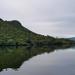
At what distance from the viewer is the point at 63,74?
35.3m

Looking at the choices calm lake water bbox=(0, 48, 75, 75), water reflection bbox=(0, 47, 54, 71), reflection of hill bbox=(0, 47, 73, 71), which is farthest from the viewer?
reflection of hill bbox=(0, 47, 73, 71)

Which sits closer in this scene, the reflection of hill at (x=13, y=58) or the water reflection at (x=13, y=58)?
the water reflection at (x=13, y=58)

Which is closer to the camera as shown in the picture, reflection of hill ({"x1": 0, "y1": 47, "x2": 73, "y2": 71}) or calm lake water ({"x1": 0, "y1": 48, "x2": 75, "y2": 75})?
calm lake water ({"x1": 0, "y1": 48, "x2": 75, "y2": 75})

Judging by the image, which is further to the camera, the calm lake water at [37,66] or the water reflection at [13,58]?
the water reflection at [13,58]

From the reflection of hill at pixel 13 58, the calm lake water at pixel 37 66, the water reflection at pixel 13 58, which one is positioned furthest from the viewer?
the reflection of hill at pixel 13 58

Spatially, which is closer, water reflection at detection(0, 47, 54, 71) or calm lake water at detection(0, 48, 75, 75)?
calm lake water at detection(0, 48, 75, 75)

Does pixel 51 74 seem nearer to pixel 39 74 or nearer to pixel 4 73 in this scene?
pixel 39 74

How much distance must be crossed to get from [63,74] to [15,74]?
23.7 ft

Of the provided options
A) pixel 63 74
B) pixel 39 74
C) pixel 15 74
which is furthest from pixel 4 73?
pixel 63 74

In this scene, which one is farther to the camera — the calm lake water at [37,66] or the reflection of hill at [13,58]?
the reflection of hill at [13,58]

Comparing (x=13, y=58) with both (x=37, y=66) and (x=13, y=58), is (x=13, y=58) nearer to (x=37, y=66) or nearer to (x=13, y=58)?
(x=13, y=58)

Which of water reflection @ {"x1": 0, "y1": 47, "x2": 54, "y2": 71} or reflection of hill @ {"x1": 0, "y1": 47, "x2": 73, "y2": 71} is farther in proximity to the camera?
reflection of hill @ {"x1": 0, "y1": 47, "x2": 73, "y2": 71}

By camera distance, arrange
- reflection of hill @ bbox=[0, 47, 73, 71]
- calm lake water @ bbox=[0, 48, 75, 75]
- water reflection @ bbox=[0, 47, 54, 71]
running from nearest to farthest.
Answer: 1. calm lake water @ bbox=[0, 48, 75, 75]
2. water reflection @ bbox=[0, 47, 54, 71]
3. reflection of hill @ bbox=[0, 47, 73, 71]

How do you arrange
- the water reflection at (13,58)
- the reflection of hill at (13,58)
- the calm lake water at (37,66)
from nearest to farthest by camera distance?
the calm lake water at (37,66), the water reflection at (13,58), the reflection of hill at (13,58)
